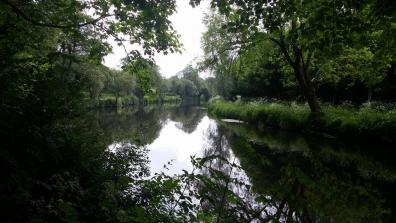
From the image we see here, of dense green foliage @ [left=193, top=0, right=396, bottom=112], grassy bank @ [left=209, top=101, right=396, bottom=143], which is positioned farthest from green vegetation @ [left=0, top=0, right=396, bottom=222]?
grassy bank @ [left=209, top=101, right=396, bottom=143]

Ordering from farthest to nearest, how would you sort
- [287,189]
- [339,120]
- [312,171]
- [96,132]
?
[339,120], [312,171], [96,132], [287,189]

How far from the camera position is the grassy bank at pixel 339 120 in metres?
14.0

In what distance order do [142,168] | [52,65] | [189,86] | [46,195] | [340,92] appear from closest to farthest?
[46,195]
[52,65]
[142,168]
[340,92]
[189,86]

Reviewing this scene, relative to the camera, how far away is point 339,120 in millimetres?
16906

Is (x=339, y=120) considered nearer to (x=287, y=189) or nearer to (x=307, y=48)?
(x=307, y=48)

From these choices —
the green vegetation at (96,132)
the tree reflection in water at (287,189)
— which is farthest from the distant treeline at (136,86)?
the tree reflection in water at (287,189)

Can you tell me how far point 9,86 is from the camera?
14.5 feet

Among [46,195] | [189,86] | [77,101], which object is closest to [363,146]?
[77,101]

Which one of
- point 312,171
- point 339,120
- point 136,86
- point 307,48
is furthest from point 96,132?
point 339,120

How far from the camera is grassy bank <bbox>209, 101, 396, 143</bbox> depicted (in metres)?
14.0

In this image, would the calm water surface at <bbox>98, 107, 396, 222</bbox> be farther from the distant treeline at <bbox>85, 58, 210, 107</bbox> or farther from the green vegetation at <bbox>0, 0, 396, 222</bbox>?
the distant treeline at <bbox>85, 58, 210, 107</bbox>

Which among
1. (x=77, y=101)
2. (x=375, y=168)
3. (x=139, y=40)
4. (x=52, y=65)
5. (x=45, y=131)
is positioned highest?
(x=139, y=40)

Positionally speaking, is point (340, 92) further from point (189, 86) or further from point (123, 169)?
point (189, 86)

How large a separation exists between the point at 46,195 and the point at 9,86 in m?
1.50
